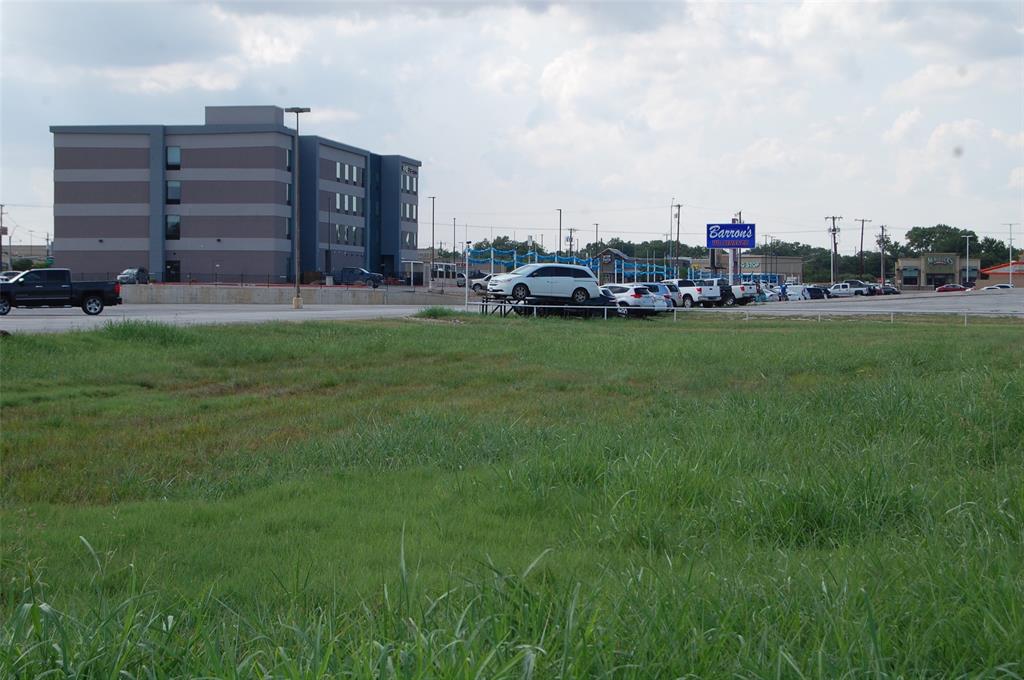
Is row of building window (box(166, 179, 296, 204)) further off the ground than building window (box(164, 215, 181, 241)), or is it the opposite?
row of building window (box(166, 179, 296, 204))

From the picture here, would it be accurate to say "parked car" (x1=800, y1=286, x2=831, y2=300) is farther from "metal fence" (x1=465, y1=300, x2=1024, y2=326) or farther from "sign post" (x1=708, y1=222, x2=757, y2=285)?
"metal fence" (x1=465, y1=300, x2=1024, y2=326)

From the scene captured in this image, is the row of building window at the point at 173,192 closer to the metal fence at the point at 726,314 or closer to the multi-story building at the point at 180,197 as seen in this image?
the multi-story building at the point at 180,197

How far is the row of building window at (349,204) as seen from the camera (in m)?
100

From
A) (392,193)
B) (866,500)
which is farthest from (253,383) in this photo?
(392,193)

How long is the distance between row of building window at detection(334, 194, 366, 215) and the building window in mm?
14986

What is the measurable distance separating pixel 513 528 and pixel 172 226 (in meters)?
89.0

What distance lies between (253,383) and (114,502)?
9055mm

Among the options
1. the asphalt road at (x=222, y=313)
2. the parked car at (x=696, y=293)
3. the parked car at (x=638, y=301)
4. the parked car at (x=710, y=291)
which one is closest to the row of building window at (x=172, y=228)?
the asphalt road at (x=222, y=313)

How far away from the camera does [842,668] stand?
4430mm

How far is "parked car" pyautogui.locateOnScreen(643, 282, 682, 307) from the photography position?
57188 millimetres

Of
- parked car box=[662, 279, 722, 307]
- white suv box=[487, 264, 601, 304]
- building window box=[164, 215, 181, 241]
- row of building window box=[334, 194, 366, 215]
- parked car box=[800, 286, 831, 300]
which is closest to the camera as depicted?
white suv box=[487, 264, 601, 304]

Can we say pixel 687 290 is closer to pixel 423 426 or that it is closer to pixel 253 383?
pixel 253 383

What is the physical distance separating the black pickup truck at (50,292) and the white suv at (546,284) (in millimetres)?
15976

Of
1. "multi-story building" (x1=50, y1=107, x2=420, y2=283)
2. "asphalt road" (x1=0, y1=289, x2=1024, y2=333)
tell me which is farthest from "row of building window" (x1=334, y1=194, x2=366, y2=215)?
"asphalt road" (x1=0, y1=289, x2=1024, y2=333)
